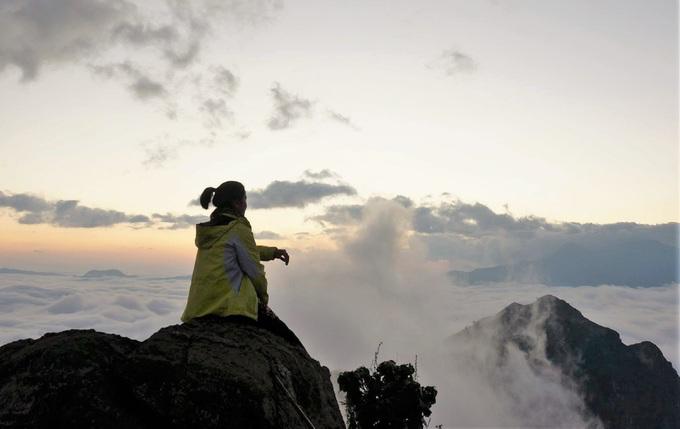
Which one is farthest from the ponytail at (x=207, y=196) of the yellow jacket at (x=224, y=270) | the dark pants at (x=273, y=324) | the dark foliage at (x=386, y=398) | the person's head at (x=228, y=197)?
the dark foliage at (x=386, y=398)

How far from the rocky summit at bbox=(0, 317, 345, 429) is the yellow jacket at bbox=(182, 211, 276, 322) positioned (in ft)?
1.68

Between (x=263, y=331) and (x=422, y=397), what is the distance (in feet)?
55.2

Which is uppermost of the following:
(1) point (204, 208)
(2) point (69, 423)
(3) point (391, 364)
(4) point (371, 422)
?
(1) point (204, 208)

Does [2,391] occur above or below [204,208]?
below

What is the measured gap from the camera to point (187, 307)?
7254 mm

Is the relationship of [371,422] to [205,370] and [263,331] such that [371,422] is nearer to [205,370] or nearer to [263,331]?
[263,331]

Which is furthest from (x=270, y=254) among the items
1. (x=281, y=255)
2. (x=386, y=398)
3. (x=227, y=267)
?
(x=386, y=398)

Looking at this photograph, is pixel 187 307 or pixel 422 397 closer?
pixel 187 307

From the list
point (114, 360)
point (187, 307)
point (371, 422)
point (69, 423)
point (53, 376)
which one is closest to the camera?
point (69, 423)

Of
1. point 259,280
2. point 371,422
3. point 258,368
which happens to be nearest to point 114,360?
point 258,368

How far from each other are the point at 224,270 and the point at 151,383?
1.77m

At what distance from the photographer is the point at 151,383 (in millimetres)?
5641

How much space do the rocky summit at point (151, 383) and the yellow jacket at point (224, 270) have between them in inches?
20.2

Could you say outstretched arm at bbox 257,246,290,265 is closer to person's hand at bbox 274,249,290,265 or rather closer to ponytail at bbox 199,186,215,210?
person's hand at bbox 274,249,290,265
